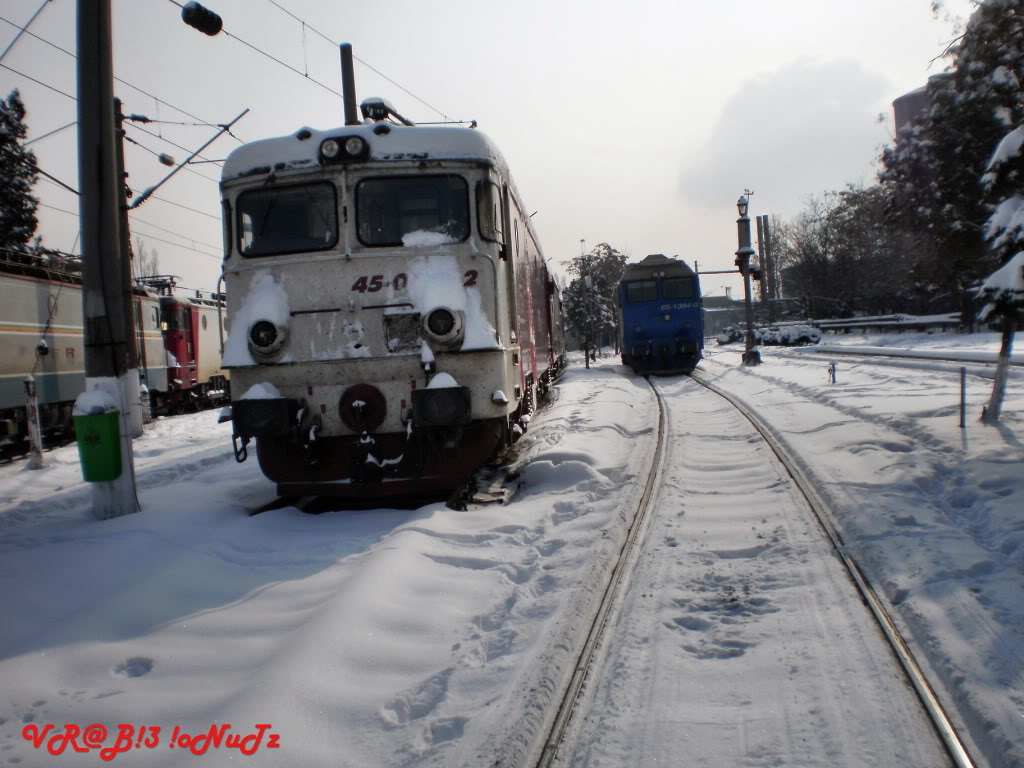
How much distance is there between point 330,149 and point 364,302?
1400 millimetres

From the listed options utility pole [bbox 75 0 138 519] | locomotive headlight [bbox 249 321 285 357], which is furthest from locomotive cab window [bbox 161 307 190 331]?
locomotive headlight [bbox 249 321 285 357]

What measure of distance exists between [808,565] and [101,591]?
4.53 metres

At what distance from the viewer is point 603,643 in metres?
3.59

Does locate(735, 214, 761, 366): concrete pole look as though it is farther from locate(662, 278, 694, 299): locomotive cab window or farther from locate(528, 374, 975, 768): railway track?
locate(528, 374, 975, 768): railway track

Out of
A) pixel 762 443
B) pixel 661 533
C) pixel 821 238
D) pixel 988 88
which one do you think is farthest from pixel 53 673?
pixel 821 238

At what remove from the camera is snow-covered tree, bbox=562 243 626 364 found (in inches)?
2084

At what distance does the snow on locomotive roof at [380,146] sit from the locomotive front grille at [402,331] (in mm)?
1444

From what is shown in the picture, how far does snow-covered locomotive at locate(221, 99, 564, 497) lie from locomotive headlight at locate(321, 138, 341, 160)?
1 cm

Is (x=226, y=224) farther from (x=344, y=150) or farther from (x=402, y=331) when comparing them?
(x=402, y=331)

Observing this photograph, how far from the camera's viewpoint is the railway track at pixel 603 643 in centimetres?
268

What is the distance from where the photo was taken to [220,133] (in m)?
11.9

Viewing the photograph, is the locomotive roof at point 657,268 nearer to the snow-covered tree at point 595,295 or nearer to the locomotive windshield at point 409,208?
the locomotive windshield at point 409,208

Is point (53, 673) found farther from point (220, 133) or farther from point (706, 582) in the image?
point (220, 133)

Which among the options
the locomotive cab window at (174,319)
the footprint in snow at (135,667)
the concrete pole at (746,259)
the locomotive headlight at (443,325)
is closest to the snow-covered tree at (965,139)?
the locomotive headlight at (443,325)
